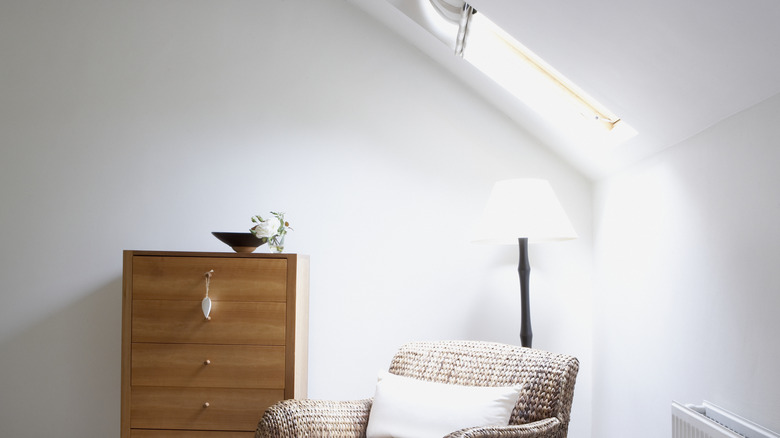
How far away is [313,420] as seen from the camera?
76.7 inches

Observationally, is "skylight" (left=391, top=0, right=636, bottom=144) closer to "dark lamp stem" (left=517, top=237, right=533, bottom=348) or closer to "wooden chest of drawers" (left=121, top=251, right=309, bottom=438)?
"dark lamp stem" (left=517, top=237, right=533, bottom=348)

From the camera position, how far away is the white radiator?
4.79 feet

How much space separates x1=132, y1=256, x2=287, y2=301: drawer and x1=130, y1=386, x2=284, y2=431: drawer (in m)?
0.34

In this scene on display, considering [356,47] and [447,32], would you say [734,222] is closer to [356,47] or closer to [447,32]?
[447,32]

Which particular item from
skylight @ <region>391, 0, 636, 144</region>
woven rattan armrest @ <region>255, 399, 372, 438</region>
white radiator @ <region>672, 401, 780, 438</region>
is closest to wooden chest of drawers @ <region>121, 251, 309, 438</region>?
woven rattan armrest @ <region>255, 399, 372, 438</region>

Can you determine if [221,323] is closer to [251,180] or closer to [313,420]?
[313,420]

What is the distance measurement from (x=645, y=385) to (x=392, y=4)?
172 centimetres

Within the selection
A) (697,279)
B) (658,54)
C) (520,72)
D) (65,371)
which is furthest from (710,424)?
(65,371)

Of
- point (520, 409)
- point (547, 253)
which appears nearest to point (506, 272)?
point (547, 253)

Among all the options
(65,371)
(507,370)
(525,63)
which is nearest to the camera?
(507,370)

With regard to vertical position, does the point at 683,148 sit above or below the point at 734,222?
above

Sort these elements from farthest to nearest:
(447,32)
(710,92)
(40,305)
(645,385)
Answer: (40,305)
(447,32)
(645,385)
(710,92)

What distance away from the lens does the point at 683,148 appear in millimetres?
1926

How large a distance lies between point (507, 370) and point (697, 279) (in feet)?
2.07
